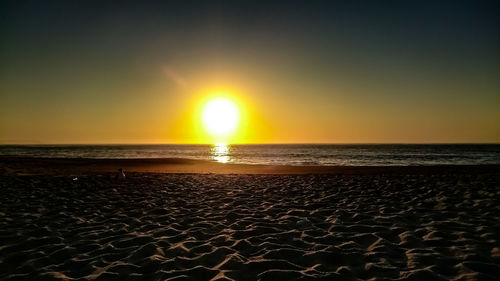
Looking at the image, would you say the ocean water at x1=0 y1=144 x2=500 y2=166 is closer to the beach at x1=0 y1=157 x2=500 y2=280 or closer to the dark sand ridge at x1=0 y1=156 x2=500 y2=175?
the dark sand ridge at x1=0 y1=156 x2=500 y2=175

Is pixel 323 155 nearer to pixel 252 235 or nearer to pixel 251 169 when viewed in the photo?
pixel 251 169

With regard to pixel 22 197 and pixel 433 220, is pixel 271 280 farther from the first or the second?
pixel 22 197

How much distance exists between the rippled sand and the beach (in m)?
0.02

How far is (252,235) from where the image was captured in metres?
5.08

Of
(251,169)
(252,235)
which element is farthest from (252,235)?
(251,169)

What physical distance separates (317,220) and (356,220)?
0.86 meters

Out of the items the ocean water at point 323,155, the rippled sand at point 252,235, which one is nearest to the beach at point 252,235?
the rippled sand at point 252,235

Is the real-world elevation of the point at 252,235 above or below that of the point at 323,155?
above

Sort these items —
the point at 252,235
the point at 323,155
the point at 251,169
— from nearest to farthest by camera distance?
the point at 252,235 → the point at 251,169 → the point at 323,155

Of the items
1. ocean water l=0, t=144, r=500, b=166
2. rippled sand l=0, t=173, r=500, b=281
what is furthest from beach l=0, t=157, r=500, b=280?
ocean water l=0, t=144, r=500, b=166

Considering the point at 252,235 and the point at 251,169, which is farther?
the point at 251,169

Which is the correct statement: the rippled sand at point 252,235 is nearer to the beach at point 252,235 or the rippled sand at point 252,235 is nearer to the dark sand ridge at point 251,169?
Result: the beach at point 252,235

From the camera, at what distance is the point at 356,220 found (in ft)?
19.5

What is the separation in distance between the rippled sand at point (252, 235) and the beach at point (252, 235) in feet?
0.07
